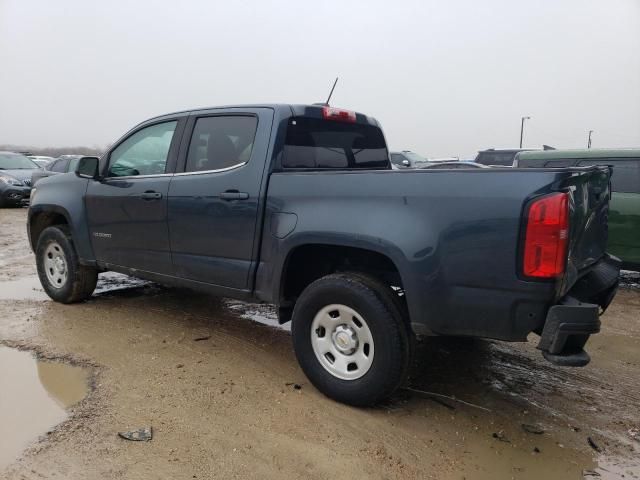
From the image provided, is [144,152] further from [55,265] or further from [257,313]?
[257,313]

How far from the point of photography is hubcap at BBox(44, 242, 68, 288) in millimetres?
5227

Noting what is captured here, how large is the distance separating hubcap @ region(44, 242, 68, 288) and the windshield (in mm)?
12841

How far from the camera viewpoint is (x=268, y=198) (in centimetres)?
348

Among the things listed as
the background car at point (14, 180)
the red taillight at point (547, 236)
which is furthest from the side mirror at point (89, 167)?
the background car at point (14, 180)

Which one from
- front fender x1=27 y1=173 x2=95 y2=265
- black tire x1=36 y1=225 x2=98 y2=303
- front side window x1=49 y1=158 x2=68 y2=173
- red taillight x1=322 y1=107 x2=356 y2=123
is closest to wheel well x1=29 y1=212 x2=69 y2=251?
front fender x1=27 y1=173 x2=95 y2=265

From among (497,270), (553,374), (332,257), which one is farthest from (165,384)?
(553,374)

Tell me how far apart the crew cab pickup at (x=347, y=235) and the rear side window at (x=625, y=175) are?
3.65m

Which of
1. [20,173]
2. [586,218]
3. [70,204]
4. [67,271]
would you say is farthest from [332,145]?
[20,173]

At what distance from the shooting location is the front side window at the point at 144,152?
14.2 ft

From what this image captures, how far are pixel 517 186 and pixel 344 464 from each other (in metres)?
1.67

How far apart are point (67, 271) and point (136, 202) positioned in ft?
4.63

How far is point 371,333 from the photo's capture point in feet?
9.91

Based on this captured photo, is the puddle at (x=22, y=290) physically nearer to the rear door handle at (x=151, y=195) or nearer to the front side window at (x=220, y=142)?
the rear door handle at (x=151, y=195)

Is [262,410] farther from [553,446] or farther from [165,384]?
[553,446]
